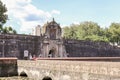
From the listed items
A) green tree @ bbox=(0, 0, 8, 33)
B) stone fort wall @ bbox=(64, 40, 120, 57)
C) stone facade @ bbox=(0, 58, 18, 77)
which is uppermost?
green tree @ bbox=(0, 0, 8, 33)

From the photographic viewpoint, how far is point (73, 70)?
1273 centimetres

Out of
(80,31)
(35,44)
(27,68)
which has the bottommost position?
(27,68)

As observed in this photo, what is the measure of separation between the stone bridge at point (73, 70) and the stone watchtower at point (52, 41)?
15721 millimetres

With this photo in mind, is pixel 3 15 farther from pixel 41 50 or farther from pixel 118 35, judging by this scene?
pixel 118 35

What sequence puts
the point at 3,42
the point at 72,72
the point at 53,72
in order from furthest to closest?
1. the point at 3,42
2. the point at 53,72
3. the point at 72,72

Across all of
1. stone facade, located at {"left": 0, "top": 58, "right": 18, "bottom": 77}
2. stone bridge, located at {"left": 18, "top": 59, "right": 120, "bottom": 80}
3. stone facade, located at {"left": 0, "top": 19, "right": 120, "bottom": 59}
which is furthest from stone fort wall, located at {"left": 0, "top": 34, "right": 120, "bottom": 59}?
stone bridge, located at {"left": 18, "top": 59, "right": 120, "bottom": 80}

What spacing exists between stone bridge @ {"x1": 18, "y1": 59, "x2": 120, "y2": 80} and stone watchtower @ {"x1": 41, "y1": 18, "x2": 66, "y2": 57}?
51.6 feet

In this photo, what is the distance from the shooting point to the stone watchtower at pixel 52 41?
3444 cm

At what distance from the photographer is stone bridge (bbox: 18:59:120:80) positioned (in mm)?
10391

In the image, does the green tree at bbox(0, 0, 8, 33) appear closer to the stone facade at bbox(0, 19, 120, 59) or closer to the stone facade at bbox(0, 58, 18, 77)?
the stone facade at bbox(0, 19, 120, 59)

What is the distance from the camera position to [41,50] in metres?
33.7

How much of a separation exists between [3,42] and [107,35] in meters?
37.5

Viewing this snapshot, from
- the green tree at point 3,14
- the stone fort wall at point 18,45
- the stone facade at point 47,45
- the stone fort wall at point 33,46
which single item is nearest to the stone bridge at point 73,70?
the stone fort wall at point 18,45

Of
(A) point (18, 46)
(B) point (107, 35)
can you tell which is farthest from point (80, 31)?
(A) point (18, 46)
